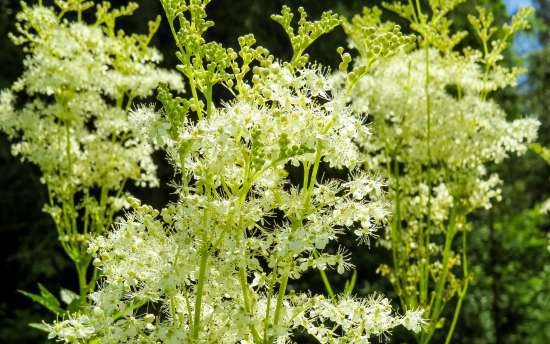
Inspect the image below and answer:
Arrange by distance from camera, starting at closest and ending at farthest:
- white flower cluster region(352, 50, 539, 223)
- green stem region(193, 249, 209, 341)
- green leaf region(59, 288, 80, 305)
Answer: green stem region(193, 249, 209, 341) < green leaf region(59, 288, 80, 305) < white flower cluster region(352, 50, 539, 223)

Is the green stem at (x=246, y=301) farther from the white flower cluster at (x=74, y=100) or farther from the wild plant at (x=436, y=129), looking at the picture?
the white flower cluster at (x=74, y=100)

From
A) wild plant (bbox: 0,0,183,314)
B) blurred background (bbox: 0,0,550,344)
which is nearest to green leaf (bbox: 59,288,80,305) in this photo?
wild plant (bbox: 0,0,183,314)

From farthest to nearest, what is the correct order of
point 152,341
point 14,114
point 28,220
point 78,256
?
point 28,220
point 14,114
point 78,256
point 152,341

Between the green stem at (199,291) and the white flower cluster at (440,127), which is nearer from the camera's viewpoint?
the green stem at (199,291)

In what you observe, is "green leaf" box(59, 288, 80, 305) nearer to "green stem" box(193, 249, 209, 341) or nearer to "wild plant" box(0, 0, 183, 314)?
"wild plant" box(0, 0, 183, 314)

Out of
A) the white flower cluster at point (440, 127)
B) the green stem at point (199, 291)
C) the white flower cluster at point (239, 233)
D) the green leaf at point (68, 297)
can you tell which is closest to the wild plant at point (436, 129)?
the white flower cluster at point (440, 127)

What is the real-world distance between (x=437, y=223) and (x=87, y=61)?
1.75 metres

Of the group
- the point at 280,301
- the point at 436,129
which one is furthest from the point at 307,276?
the point at 280,301

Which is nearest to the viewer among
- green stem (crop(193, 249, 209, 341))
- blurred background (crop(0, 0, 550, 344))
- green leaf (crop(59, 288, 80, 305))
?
green stem (crop(193, 249, 209, 341))

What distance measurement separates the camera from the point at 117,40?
3426 millimetres

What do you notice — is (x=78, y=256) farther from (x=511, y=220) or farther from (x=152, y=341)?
(x=511, y=220)

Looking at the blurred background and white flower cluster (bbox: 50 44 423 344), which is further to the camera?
the blurred background

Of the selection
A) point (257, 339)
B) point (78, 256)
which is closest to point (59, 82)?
point (78, 256)

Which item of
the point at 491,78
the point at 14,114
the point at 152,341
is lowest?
the point at 152,341
